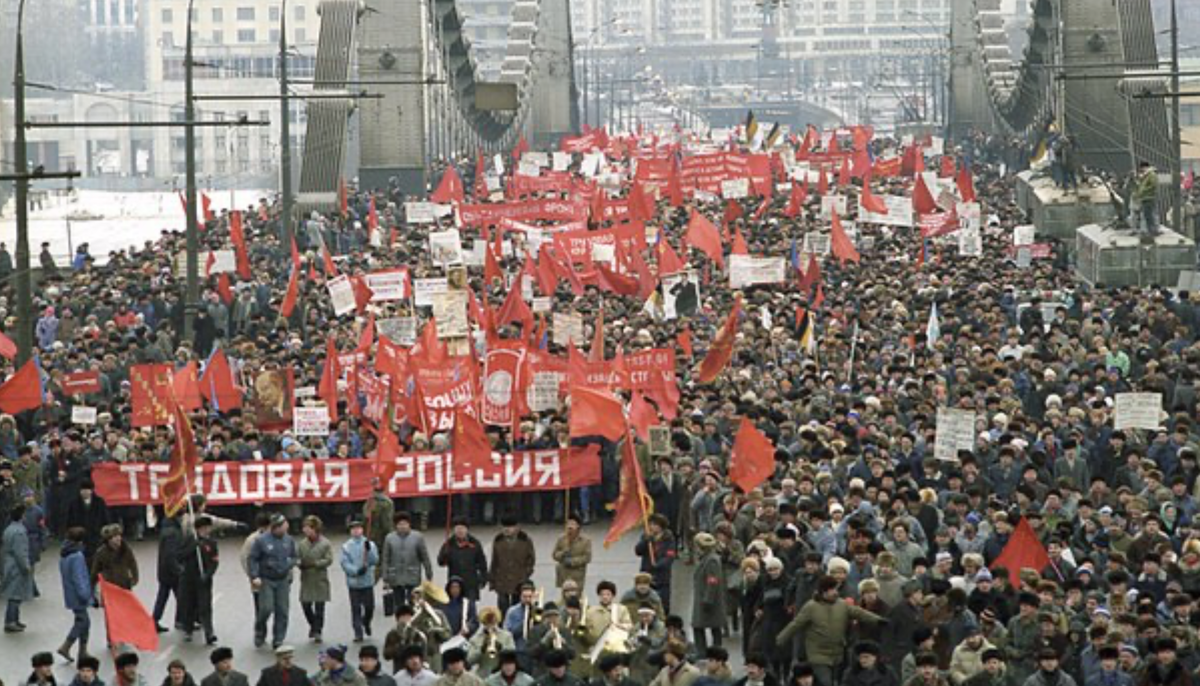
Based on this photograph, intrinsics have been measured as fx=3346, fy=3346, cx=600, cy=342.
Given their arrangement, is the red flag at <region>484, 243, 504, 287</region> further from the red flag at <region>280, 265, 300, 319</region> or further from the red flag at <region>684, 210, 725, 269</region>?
the red flag at <region>280, 265, 300, 319</region>

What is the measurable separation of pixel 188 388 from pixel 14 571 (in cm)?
679

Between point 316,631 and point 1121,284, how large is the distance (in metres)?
21.7

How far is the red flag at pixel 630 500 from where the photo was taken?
2278 centimetres

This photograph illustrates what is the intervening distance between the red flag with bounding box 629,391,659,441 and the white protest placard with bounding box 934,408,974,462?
2.50 m

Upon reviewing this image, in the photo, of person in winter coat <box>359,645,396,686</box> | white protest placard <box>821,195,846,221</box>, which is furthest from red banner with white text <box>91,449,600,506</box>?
white protest placard <box>821,195,846,221</box>

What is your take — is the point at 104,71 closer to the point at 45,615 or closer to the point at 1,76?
the point at 1,76

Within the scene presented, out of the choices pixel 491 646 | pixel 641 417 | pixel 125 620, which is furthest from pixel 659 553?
pixel 125 620

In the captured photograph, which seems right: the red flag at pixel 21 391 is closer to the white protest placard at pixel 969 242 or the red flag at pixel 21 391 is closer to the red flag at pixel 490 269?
the red flag at pixel 490 269

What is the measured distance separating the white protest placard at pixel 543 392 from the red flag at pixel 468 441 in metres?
2.20

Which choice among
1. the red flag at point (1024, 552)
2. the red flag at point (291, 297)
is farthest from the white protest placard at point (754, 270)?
the red flag at point (1024, 552)

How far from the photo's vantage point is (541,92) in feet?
357

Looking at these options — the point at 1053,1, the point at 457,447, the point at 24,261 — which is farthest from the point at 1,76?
the point at 457,447

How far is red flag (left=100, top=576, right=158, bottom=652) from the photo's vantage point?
18.8m

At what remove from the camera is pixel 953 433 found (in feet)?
81.5
